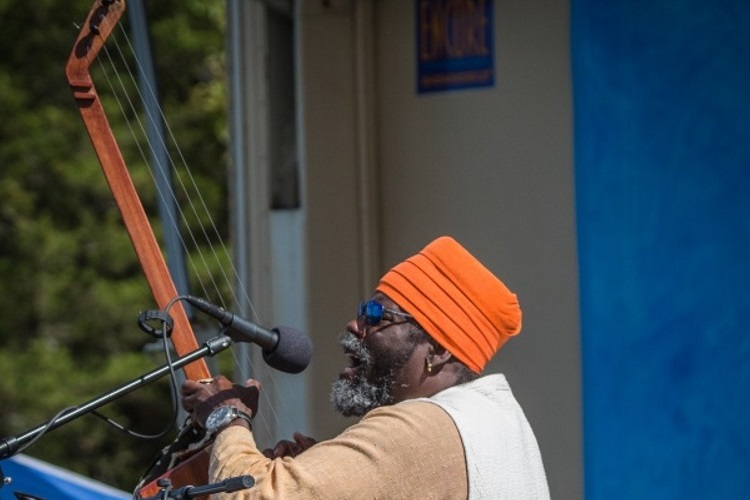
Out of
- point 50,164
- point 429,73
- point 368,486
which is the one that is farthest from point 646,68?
point 50,164

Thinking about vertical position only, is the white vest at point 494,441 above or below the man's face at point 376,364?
below

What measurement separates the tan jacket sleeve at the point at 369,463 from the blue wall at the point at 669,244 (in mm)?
1599

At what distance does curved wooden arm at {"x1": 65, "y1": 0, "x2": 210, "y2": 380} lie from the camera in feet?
11.0

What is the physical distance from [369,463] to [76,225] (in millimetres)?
11636

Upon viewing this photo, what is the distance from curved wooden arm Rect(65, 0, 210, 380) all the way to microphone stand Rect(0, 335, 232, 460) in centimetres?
25

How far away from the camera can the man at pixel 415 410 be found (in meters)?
2.97

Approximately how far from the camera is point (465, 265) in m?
3.31

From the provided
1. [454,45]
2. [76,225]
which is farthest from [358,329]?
[76,225]

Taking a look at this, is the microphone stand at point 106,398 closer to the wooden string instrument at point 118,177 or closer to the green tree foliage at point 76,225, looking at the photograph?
the wooden string instrument at point 118,177

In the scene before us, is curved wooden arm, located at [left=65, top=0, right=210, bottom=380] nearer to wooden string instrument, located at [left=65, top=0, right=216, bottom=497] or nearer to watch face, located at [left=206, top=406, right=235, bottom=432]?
wooden string instrument, located at [left=65, top=0, right=216, bottom=497]

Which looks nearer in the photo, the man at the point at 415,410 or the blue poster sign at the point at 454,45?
the man at the point at 415,410

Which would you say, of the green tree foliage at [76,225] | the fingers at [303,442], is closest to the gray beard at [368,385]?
the fingers at [303,442]

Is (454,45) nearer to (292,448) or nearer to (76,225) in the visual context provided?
(292,448)

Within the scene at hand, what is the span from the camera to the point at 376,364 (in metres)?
3.30
